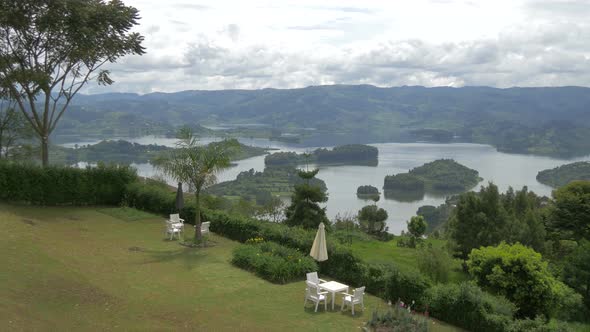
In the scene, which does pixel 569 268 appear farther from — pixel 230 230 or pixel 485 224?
pixel 230 230

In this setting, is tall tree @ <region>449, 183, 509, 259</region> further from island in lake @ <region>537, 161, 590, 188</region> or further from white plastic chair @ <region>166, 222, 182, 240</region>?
island in lake @ <region>537, 161, 590, 188</region>

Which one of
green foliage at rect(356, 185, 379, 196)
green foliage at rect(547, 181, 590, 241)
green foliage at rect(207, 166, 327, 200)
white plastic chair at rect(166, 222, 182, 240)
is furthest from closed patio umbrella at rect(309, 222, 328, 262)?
green foliage at rect(356, 185, 379, 196)

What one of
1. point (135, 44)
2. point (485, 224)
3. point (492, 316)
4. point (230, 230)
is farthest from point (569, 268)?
point (135, 44)

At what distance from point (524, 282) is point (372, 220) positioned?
32.7 metres

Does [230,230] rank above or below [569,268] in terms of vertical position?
above

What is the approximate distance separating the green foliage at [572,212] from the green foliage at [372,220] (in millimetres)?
16051

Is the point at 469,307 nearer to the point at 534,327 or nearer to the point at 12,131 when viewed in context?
the point at 534,327

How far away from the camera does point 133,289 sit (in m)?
11.8

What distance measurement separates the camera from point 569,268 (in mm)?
19594

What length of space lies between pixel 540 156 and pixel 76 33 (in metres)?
197

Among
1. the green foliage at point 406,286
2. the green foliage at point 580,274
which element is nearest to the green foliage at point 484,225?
the green foliage at point 580,274

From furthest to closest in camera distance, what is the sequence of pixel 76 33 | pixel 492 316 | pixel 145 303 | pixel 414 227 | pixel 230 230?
pixel 414 227
pixel 76 33
pixel 230 230
pixel 145 303
pixel 492 316

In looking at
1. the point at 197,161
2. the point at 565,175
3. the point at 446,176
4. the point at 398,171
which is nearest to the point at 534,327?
the point at 197,161

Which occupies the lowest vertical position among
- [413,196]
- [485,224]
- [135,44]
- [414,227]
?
[413,196]
